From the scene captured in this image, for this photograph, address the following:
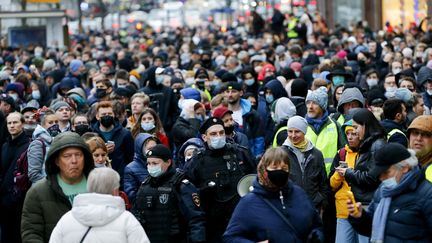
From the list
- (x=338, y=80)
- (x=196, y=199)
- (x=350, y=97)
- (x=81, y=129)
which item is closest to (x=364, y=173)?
(x=196, y=199)

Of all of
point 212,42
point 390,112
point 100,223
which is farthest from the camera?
point 212,42

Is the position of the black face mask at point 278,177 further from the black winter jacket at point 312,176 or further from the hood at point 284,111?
the hood at point 284,111

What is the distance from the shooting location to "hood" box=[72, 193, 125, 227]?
28.1 feet

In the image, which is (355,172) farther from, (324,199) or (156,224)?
(156,224)

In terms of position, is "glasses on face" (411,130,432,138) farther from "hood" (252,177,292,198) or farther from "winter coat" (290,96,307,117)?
"winter coat" (290,96,307,117)

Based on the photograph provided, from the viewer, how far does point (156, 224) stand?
11250 millimetres

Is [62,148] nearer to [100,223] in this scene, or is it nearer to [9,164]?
[100,223]

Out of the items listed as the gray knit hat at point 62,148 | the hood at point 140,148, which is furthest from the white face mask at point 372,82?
the gray knit hat at point 62,148

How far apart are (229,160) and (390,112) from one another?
1.97 metres

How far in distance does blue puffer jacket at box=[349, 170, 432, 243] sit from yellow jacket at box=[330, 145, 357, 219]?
265 cm

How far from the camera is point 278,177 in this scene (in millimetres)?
9508

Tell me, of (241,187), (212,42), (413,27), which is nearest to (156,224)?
(241,187)

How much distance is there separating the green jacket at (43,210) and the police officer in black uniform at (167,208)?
171cm

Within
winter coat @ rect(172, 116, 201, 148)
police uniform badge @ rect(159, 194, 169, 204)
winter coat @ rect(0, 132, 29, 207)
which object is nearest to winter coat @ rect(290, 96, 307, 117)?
winter coat @ rect(172, 116, 201, 148)
